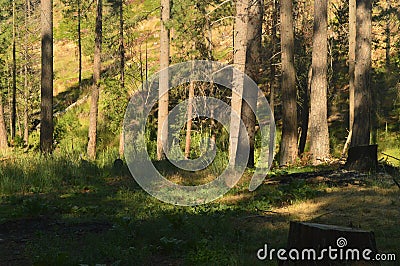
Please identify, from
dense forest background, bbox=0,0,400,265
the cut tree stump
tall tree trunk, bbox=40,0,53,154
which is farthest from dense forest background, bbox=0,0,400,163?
the cut tree stump

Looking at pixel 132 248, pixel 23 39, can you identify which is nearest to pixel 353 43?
pixel 132 248

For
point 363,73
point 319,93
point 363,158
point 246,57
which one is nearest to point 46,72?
point 246,57

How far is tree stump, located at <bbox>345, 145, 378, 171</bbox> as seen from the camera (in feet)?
41.6

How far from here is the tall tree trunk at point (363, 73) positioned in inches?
806

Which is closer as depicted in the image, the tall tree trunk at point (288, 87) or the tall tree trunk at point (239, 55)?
the tall tree trunk at point (239, 55)

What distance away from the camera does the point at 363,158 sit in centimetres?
1277

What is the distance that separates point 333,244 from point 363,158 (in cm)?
849

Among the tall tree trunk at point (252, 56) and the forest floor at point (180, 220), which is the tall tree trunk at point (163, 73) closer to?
the tall tree trunk at point (252, 56)

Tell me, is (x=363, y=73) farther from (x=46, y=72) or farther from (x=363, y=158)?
(x=46, y=72)

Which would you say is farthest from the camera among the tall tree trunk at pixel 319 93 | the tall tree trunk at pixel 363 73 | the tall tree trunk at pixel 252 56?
the tall tree trunk at pixel 363 73

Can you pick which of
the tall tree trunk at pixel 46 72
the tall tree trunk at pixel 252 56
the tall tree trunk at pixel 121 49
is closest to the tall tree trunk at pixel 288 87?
the tall tree trunk at pixel 252 56

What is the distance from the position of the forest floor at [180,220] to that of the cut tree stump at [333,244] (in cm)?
74

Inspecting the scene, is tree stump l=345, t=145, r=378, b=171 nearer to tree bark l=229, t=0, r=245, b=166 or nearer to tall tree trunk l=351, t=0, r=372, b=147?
tree bark l=229, t=0, r=245, b=166

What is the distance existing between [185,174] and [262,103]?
747 inches
